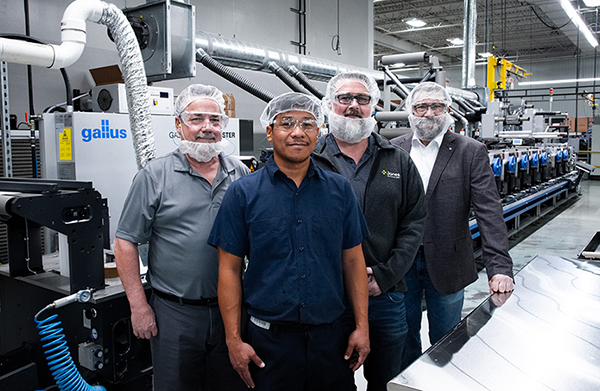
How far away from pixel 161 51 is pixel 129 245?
5.19 feet

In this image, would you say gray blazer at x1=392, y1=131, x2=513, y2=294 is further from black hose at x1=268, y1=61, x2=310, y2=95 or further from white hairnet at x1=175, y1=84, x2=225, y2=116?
black hose at x1=268, y1=61, x2=310, y2=95

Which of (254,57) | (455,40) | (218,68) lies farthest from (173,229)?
(455,40)

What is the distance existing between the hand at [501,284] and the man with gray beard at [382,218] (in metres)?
0.33

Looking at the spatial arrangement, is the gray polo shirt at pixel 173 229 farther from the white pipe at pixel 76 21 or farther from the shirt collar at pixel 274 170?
the white pipe at pixel 76 21

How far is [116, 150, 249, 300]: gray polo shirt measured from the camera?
1722mm

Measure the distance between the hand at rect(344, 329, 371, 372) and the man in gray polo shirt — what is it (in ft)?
1.67

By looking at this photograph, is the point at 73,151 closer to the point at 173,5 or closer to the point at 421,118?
the point at 173,5

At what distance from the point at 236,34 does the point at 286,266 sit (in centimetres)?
572

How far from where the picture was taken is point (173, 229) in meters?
1.75

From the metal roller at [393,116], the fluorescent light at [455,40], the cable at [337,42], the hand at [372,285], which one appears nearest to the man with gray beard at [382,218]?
the hand at [372,285]

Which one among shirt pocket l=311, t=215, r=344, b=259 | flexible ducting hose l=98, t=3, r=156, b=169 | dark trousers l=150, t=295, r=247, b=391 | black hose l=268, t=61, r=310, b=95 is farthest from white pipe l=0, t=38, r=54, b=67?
black hose l=268, t=61, r=310, b=95

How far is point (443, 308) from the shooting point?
6.71 feet

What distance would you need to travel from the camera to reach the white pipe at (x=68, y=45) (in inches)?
87.4

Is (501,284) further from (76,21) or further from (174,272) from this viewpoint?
(76,21)
